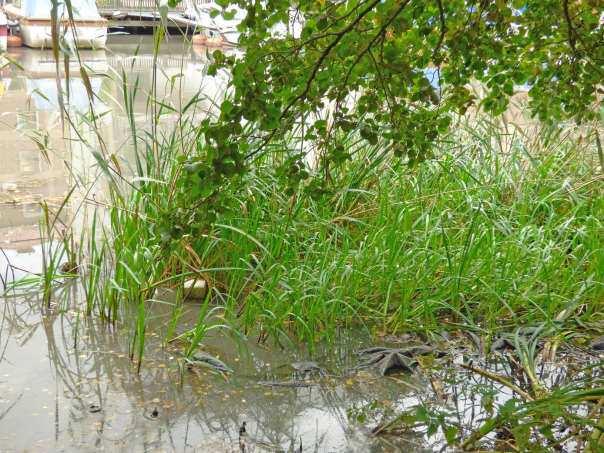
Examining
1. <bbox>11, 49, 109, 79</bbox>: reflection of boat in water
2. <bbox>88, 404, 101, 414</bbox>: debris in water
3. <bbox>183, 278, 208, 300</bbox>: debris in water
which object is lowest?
<bbox>11, 49, 109, 79</bbox>: reflection of boat in water

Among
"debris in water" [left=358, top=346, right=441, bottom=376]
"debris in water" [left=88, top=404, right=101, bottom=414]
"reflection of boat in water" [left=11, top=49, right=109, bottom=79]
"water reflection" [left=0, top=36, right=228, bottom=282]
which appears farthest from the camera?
"reflection of boat in water" [left=11, top=49, right=109, bottom=79]

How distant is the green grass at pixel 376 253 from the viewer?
343cm

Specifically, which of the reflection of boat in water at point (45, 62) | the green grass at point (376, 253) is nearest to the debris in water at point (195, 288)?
the green grass at point (376, 253)

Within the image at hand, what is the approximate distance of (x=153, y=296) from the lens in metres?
3.68

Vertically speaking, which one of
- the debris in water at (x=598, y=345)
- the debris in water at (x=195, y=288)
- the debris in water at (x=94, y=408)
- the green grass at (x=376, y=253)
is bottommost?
the debris in water at (x=94, y=408)

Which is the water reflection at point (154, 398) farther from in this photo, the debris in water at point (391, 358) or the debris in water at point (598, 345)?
the debris in water at point (598, 345)

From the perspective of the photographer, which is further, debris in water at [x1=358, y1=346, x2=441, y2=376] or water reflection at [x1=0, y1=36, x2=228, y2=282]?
water reflection at [x1=0, y1=36, x2=228, y2=282]

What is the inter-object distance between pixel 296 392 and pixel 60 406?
2.75 ft

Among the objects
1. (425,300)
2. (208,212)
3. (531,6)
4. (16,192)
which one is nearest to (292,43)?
(208,212)

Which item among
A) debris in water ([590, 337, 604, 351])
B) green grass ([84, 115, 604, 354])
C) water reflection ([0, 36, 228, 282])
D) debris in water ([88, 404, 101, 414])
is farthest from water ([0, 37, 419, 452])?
debris in water ([590, 337, 604, 351])

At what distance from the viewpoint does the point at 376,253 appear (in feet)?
12.0

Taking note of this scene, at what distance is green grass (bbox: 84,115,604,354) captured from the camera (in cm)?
343

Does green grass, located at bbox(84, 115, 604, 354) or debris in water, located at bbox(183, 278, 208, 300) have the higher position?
green grass, located at bbox(84, 115, 604, 354)

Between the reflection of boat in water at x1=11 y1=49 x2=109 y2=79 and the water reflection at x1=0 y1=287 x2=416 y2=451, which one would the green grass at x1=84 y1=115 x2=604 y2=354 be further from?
the reflection of boat in water at x1=11 y1=49 x2=109 y2=79
